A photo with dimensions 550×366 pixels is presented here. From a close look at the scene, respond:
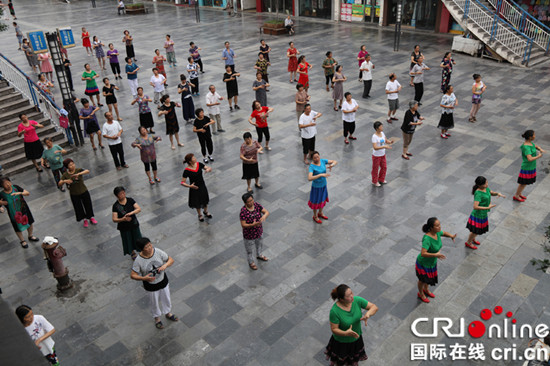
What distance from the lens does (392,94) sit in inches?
559

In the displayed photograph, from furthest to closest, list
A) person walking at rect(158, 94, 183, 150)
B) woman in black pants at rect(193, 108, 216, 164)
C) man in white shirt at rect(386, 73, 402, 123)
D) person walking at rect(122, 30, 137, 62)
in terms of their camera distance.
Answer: person walking at rect(122, 30, 137, 62) < man in white shirt at rect(386, 73, 402, 123) < person walking at rect(158, 94, 183, 150) < woman in black pants at rect(193, 108, 216, 164)

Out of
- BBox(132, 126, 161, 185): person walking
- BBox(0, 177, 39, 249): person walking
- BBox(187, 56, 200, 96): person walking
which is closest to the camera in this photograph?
BBox(0, 177, 39, 249): person walking

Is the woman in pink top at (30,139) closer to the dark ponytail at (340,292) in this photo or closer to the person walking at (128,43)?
the dark ponytail at (340,292)

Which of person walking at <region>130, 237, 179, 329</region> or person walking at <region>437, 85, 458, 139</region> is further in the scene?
person walking at <region>437, 85, 458, 139</region>

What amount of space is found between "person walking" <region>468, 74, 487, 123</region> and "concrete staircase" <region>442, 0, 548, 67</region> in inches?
317

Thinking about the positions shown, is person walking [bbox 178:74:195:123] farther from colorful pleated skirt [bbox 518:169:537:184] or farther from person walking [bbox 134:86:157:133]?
colorful pleated skirt [bbox 518:169:537:184]

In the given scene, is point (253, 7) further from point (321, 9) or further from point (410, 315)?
point (410, 315)

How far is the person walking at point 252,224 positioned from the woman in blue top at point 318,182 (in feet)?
5.44

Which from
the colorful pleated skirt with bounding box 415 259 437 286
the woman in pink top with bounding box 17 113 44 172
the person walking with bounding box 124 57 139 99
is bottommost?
the colorful pleated skirt with bounding box 415 259 437 286

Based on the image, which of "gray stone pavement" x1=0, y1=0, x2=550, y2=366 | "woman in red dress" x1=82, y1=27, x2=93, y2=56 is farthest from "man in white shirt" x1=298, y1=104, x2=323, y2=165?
"woman in red dress" x1=82, y1=27, x2=93, y2=56

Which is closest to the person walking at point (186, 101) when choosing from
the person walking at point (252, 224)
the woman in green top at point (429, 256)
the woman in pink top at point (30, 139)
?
the woman in pink top at point (30, 139)

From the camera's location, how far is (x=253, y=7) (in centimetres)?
3869

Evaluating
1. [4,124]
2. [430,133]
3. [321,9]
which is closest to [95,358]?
[4,124]

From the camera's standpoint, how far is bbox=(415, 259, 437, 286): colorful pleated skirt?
7250 mm
